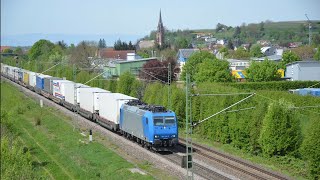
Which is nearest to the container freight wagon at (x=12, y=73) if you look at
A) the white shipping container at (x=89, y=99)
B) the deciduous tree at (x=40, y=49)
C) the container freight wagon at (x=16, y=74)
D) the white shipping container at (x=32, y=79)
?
the container freight wagon at (x=16, y=74)

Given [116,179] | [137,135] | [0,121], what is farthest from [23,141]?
[116,179]

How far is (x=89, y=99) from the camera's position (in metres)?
50.1

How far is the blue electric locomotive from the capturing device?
107ft

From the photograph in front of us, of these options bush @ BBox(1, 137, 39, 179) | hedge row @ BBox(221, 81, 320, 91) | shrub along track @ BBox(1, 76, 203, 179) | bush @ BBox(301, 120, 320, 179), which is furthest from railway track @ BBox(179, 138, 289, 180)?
hedge row @ BBox(221, 81, 320, 91)

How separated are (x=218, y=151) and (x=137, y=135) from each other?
6631 mm

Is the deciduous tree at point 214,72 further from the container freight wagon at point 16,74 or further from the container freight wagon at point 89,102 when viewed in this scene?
the container freight wagon at point 16,74

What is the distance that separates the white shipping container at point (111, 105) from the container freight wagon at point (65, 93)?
Answer: 865 centimetres

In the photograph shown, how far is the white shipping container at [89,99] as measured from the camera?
4800 cm

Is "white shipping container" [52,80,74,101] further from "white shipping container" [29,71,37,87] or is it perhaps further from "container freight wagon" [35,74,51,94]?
"white shipping container" [29,71,37,87]

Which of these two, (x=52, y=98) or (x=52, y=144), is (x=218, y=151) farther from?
(x=52, y=98)

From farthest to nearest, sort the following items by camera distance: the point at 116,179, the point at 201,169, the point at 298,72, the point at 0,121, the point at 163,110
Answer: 1. the point at 298,72
2. the point at 0,121
3. the point at 163,110
4. the point at 201,169
5. the point at 116,179

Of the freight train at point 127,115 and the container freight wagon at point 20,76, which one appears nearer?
the freight train at point 127,115

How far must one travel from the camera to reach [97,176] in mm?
28641

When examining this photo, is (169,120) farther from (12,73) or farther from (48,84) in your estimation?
(12,73)
